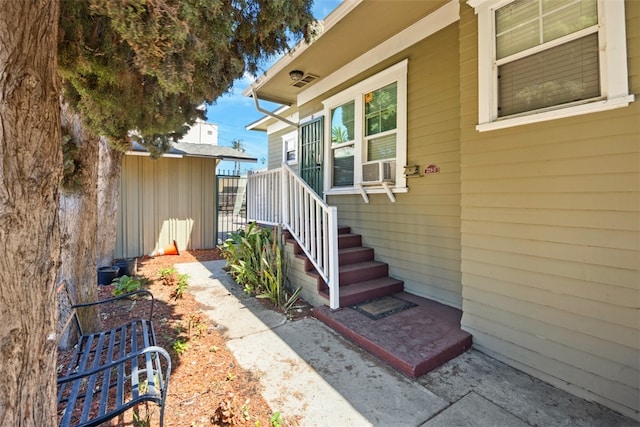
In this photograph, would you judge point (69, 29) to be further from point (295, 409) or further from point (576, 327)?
point (576, 327)

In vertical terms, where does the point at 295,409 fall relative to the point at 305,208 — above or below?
below

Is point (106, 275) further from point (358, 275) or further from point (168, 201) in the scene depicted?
point (358, 275)

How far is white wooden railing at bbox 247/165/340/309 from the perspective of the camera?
358cm

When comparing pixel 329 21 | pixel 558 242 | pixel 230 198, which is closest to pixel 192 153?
pixel 230 198

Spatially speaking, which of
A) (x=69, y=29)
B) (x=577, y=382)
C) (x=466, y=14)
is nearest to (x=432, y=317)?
(x=577, y=382)

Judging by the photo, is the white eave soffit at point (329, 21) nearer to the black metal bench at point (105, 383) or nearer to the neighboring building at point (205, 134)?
the black metal bench at point (105, 383)

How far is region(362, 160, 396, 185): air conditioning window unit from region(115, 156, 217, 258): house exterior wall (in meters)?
5.13

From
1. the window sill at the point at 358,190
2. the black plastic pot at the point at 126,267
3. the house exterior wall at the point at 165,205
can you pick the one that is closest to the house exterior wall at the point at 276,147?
the house exterior wall at the point at 165,205

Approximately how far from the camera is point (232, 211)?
9.89 metres

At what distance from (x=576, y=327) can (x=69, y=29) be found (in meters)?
4.00

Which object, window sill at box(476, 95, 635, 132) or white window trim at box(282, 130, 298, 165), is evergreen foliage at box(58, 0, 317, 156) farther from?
white window trim at box(282, 130, 298, 165)

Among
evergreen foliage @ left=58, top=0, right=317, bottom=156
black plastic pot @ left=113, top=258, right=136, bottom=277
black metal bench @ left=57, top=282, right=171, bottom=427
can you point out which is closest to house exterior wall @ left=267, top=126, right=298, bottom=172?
black plastic pot @ left=113, top=258, right=136, bottom=277

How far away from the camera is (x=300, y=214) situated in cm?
426

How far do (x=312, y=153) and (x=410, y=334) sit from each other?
3.98 meters
